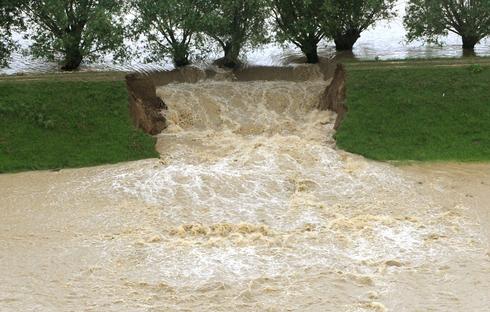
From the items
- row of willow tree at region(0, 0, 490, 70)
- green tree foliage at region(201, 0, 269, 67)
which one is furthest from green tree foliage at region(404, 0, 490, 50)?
green tree foliage at region(201, 0, 269, 67)

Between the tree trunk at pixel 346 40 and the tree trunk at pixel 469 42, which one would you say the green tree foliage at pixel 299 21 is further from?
the tree trunk at pixel 469 42

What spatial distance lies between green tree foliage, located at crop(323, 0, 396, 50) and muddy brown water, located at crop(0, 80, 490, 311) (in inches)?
186

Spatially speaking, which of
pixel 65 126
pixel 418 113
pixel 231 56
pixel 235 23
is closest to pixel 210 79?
pixel 231 56

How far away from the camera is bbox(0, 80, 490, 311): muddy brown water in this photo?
9789 millimetres

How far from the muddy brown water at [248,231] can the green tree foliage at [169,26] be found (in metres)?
4.06

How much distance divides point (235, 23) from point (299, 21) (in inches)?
86.4

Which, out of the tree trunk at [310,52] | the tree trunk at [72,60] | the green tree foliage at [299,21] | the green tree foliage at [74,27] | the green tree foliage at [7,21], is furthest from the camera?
the tree trunk at [310,52]

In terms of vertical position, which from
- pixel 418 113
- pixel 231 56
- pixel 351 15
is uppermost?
pixel 351 15

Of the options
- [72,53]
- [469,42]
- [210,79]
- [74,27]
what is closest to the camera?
[74,27]

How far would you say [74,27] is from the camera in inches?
781

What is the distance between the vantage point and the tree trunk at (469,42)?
72.2 feet

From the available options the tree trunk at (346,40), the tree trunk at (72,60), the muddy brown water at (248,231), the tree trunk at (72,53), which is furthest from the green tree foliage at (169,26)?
the tree trunk at (346,40)

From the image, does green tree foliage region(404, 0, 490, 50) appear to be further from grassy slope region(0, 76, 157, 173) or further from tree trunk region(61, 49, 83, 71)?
tree trunk region(61, 49, 83, 71)

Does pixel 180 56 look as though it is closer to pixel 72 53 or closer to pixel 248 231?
pixel 72 53
